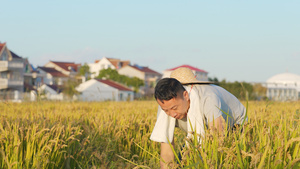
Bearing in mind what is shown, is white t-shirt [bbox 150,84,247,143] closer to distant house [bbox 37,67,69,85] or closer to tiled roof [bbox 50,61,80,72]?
distant house [bbox 37,67,69,85]

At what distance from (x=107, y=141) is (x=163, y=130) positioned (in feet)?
5.54

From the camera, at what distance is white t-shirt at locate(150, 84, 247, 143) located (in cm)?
301

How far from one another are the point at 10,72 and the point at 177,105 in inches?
2023

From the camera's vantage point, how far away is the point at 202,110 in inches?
120

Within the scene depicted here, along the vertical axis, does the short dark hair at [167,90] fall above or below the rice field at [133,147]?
above

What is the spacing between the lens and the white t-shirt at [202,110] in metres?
3.01

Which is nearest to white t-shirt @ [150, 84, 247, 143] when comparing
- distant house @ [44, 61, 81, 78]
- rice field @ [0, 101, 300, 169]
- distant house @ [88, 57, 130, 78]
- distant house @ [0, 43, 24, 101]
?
rice field @ [0, 101, 300, 169]

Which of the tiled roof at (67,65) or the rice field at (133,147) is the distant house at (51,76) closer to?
the tiled roof at (67,65)

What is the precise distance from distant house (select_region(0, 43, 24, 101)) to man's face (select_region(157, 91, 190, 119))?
4737cm

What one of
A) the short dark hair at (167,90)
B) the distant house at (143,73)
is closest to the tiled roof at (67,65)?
the distant house at (143,73)

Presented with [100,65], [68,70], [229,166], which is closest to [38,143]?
[229,166]

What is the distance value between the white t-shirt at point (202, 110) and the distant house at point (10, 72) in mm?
47039

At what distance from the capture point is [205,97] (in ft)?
10.0

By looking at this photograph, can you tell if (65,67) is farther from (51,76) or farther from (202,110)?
(202,110)
